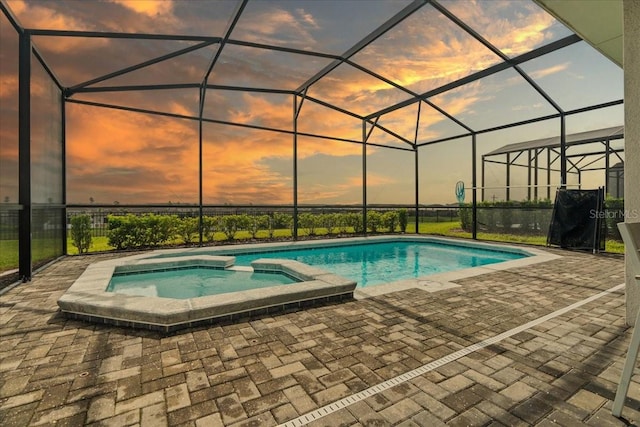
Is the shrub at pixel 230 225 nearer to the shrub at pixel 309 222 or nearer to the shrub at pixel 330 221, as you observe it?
the shrub at pixel 309 222

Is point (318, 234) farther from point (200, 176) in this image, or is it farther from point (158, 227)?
point (158, 227)

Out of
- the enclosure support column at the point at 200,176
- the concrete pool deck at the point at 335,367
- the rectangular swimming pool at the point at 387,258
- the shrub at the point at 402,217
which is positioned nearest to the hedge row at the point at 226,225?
the shrub at the point at 402,217

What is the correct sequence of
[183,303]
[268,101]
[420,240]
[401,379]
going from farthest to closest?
[420,240], [268,101], [183,303], [401,379]

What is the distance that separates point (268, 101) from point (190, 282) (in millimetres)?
5777

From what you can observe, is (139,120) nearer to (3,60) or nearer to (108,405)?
(3,60)

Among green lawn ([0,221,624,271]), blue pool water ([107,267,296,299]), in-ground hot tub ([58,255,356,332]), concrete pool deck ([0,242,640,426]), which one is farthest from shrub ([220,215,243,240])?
concrete pool deck ([0,242,640,426])

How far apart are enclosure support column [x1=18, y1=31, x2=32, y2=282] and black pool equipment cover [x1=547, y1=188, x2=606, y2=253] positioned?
1142 centimetres

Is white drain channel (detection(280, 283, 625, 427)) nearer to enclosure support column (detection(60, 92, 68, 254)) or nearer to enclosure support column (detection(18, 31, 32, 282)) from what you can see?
enclosure support column (detection(18, 31, 32, 282))

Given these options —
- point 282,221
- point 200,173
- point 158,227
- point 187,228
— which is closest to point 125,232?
point 158,227

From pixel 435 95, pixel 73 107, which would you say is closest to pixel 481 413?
pixel 435 95

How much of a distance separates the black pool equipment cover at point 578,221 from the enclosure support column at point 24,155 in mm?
11417

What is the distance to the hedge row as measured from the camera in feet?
26.2

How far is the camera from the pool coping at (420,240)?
→ 168 inches

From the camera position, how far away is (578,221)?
315 inches
